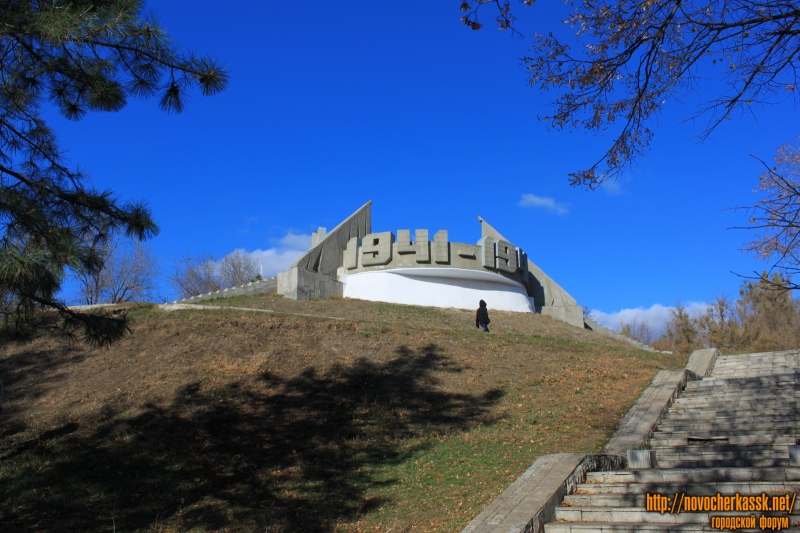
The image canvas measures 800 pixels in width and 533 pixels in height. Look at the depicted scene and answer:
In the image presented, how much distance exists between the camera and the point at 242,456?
27.0 feet

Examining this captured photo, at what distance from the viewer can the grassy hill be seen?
21.7 ft

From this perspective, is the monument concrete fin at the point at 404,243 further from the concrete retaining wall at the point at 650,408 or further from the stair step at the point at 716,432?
the stair step at the point at 716,432

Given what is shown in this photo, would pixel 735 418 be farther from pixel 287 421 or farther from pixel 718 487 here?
pixel 287 421

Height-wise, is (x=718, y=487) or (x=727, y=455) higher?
(x=718, y=487)

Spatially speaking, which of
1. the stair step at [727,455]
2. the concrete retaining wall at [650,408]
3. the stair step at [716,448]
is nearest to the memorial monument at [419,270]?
the concrete retaining wall at [650,408]

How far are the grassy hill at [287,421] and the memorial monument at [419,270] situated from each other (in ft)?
30.3

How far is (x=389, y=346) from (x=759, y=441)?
7.79 meters

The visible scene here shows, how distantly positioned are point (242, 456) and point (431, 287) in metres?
18.0

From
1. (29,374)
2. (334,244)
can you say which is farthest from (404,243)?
(29,374)

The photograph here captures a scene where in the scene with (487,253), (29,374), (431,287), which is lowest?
(29,374)

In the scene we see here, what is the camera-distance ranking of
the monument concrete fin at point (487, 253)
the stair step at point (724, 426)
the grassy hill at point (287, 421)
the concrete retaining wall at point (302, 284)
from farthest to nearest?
1. the monument concrete fin at point (487, 253)
2. the concrete retaining wall at point (302, 284)
3. the stair step at point (724, 426)
4. the grassy hill at point (287, 421)

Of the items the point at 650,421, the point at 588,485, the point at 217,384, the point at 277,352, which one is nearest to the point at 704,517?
the point at 588,485

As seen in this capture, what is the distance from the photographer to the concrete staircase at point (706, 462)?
15.8ft

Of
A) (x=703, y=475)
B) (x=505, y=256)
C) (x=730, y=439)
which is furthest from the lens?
(x=505, y=256)
